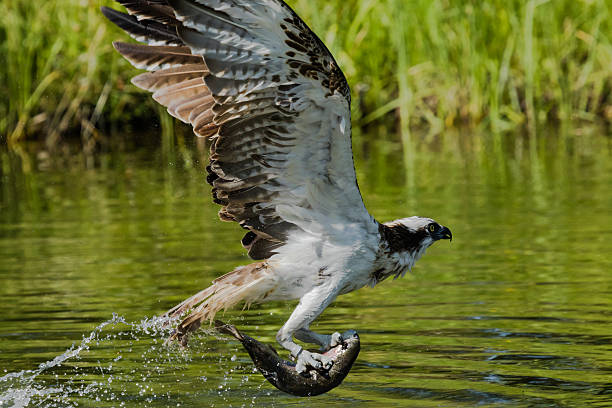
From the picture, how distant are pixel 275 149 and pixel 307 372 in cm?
102

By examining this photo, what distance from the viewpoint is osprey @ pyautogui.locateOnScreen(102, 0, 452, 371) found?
14.7 ft

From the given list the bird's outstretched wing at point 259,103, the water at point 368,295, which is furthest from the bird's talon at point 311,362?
the bird's outstretched wing at point 259,103

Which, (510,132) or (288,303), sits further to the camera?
(510,132)

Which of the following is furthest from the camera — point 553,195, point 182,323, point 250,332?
point 553,195

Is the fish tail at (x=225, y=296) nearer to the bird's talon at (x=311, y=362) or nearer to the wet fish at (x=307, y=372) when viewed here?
the wet fish at (x=307, y=372)

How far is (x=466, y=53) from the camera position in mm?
14664

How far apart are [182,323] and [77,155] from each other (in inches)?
389

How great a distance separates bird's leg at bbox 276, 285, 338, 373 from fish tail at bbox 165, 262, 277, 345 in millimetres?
213

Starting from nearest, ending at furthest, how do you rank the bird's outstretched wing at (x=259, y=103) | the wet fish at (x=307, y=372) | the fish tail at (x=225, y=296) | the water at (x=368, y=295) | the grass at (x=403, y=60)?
the bird's outstretched wing at (x=259, y=103) < the wet fish at (x=307, y=372) < the fish tail at (x=225, y=296) < the water at (x=368, y=295) < the grass at (x=403, y=60)

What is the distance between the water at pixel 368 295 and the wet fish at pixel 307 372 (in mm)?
181

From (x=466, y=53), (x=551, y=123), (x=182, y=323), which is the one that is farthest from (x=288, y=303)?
(x=551, y=123)

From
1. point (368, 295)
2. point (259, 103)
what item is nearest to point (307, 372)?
point (259, 103)

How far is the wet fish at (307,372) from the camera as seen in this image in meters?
5.04

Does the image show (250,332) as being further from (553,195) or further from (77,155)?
(77,155)
